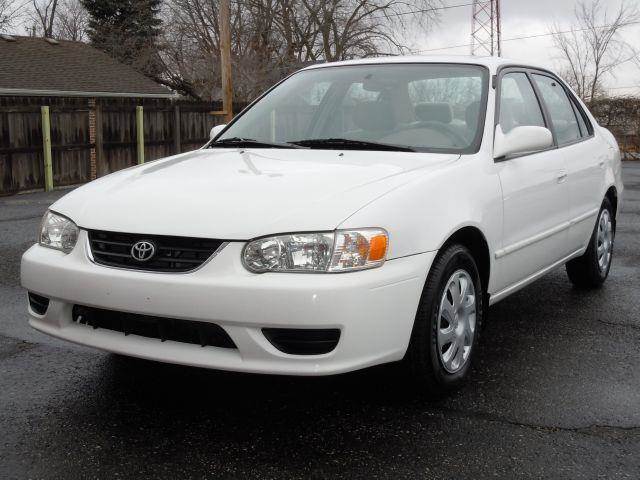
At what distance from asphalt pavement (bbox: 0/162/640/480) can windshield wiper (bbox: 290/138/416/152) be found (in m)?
1.12

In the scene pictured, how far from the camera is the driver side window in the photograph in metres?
4.53

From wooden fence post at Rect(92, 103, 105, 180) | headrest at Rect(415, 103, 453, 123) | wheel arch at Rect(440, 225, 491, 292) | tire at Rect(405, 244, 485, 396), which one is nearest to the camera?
tire at Rect(405, 244, 485, 396)

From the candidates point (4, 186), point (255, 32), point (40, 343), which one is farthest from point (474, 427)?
point (255, 32)

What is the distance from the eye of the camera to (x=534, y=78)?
16.9 ft

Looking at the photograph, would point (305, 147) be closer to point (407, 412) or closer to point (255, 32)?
point (407, 412)

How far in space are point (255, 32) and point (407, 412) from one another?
108 ft

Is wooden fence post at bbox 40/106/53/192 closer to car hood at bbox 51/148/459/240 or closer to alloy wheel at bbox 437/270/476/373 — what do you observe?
car hood at bbox 51/148/459/240

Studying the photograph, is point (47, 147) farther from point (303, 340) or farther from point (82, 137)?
point (303, 340)

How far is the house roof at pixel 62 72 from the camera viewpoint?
25.0 metres

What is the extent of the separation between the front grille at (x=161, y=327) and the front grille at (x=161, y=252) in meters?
0.20

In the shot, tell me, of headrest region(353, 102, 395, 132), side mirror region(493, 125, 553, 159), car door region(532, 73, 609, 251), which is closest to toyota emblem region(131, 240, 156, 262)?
headrest region(353, 102, 395, 132)

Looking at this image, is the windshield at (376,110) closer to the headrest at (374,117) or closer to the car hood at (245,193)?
the headrest at (374,117)

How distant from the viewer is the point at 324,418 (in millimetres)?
3422

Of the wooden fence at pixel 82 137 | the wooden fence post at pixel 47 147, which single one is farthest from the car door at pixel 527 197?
the wooden fence post at pixel 47 147
